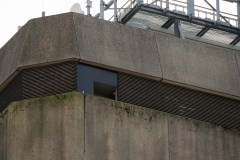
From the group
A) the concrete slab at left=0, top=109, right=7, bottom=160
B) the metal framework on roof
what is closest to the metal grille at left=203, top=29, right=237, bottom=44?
the metal framework on roof

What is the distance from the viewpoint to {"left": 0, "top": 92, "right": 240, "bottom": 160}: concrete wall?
2183 centimetres

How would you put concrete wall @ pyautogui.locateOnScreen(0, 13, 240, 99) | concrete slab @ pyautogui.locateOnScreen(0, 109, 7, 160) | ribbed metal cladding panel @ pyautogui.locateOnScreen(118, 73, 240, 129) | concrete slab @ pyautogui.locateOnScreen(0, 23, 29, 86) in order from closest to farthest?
concrete slab @ pyautogui.locateOnScreen(0, 109, 7, 160) < concrete wall @ pyautogui.locateOnScreen(0, 13, 240, 99) < concrete slab @ pyautogui.locateOnScreen(0, 23, 29, 86) < ribbed metal cladding panel @ pyautogui.locateOnScreen(118, 73, 240, 129)

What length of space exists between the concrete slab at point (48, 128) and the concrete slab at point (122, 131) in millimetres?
310

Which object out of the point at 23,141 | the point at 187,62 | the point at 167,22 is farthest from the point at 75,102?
the point at 167,22

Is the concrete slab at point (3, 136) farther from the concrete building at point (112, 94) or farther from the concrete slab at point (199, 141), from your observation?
the concrete slab at point (199, 141)

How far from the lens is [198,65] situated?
25.5m

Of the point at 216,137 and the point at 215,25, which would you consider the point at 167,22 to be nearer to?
the point at 215,25

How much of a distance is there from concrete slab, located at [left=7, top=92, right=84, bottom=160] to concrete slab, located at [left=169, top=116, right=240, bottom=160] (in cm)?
303

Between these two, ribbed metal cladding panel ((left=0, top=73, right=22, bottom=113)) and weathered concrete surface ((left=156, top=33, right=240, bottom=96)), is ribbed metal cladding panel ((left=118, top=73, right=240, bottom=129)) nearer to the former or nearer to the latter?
weathered concrete surface ((left=156, top=33, right=240, bottom=96))

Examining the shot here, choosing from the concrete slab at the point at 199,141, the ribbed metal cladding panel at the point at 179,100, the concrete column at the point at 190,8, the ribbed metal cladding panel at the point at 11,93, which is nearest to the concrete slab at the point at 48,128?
the ribbed metal cladding panel at the point at 11,93

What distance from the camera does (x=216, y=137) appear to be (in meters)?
24.5

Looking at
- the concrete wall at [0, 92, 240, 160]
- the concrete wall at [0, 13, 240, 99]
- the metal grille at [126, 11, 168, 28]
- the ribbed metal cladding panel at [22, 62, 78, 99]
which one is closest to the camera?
the concrete wall at [0, 92, 240, 160]

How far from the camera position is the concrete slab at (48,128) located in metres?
21.7

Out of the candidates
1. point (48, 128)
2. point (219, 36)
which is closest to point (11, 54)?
point (48, 128)
